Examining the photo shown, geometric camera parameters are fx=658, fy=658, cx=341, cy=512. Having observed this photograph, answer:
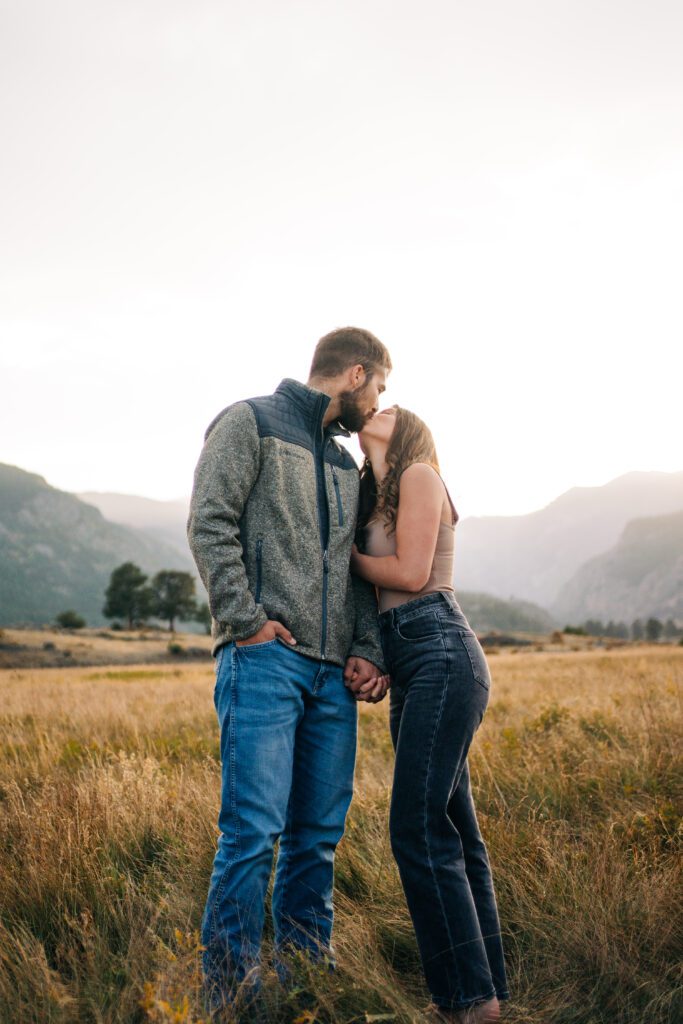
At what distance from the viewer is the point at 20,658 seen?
39.1 meters

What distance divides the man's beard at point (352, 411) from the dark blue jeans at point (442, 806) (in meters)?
0.90

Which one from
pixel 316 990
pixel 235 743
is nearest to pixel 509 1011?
pixel 316 990

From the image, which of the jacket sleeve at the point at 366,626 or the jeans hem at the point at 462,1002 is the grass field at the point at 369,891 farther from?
the jacket sleeve at the point at 366,626

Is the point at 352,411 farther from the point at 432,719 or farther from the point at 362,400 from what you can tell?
the point at 432,719

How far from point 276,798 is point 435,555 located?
1.17 m

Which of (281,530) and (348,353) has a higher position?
(348,353)

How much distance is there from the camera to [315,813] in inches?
110

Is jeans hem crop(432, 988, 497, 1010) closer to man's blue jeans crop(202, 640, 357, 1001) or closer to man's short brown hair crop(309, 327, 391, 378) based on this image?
man's blue jeans crop(202, 640, 357, 1001)

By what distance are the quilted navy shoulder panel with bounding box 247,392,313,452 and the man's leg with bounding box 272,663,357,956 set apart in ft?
3.29

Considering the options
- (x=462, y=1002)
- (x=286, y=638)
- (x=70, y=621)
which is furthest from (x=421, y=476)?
(x=70, y=621)

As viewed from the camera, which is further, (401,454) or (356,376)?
(356,376)

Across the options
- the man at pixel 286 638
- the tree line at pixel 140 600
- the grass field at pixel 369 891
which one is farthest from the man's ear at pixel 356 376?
the tree line at pixel 140 600

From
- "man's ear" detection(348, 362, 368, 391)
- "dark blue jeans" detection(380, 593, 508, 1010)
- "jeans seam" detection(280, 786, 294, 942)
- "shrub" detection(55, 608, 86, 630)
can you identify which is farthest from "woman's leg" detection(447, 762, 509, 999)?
"shrub" detection(55, 608, 86, 630)

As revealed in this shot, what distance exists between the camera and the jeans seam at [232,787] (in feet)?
7.89
